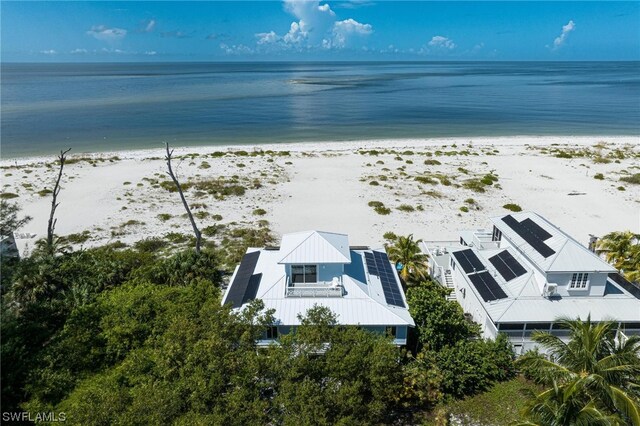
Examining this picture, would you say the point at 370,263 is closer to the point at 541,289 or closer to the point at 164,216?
the point at 541,289

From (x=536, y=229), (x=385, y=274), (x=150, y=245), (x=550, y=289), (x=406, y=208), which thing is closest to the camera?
(x=550, y=289)

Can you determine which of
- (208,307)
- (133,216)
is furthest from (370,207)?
(208,307)

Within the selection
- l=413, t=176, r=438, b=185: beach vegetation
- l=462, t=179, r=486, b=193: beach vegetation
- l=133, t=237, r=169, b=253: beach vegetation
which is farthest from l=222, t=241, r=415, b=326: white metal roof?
l=413, t=176, r=438, b=185: beach vegetation

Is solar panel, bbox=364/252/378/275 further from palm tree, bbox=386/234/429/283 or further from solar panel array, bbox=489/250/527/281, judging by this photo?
solar panel array, bbox=489/250/527/281

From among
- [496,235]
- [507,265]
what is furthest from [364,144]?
[507,265]

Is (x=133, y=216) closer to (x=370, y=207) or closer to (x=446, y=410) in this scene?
(x=370, y=207)
